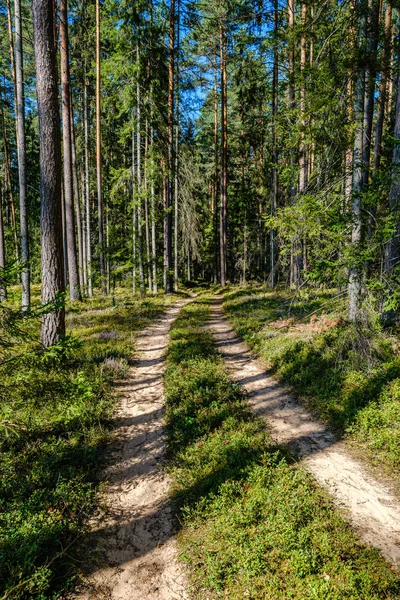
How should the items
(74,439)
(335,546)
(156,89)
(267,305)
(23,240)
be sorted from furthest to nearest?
1. (156,89)
2. (267,305)
3. (23,240)
4. (74,439)
5. (335,546)

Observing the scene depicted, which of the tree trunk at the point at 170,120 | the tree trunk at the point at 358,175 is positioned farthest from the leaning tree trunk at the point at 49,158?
the tree trunk at the point at 170,120

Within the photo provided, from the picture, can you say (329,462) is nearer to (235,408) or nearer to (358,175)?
(235,408)

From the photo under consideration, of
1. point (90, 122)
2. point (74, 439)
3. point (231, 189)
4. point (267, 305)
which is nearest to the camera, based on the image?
point (74, 439)

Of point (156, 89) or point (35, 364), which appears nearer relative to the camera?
point (35, 364)

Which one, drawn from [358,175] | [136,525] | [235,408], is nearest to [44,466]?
[136,525]

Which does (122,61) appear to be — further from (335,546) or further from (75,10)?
(335,546)

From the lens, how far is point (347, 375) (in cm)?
790

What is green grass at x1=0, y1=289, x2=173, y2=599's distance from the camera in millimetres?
3715

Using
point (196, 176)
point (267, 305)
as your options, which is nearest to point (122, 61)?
point (196, 176)

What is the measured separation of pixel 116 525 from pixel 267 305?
13338 mm

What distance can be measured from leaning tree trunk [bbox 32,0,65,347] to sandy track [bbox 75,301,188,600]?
113 inches

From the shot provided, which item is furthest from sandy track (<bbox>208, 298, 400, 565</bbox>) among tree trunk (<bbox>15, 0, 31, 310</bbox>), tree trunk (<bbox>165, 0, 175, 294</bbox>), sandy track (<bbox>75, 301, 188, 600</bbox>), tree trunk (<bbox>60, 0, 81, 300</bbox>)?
tree trunk (<bbox>165, 0, 175, 294</bbox>)

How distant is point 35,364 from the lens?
4332 mm

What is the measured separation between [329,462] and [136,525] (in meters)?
3.35
